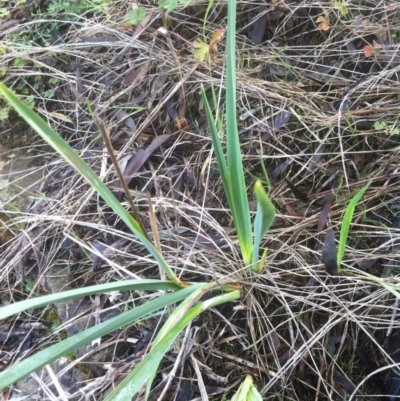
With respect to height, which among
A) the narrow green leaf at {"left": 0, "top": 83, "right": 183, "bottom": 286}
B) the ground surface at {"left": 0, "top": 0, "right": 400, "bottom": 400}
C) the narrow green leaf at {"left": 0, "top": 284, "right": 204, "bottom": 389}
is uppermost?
the narrow green leaf at {"left": 0, "top": 83, "right": 183, "bottom": 286}

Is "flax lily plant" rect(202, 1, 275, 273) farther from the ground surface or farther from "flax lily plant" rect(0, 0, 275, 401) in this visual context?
the ground surface

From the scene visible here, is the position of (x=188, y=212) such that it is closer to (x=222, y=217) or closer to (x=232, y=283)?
(x=222, y=217)

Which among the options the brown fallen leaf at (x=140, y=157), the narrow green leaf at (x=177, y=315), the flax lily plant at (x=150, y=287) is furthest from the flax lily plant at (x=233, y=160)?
the brown fallen leaf at (x=140, y=157)

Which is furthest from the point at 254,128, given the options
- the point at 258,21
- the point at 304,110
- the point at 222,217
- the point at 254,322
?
the point at 254,322

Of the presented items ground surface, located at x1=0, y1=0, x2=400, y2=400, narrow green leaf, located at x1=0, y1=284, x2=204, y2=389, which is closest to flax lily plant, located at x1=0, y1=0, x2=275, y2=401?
narrow green leaf, located at x1=0, y1=284, x2=204, y2=389

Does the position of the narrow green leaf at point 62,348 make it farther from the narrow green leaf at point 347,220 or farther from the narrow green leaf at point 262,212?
the narrow green leaf at point 347,220

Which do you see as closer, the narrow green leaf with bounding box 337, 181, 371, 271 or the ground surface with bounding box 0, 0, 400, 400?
the narrow green leaf with bounding box 337, 181, 371, 271
